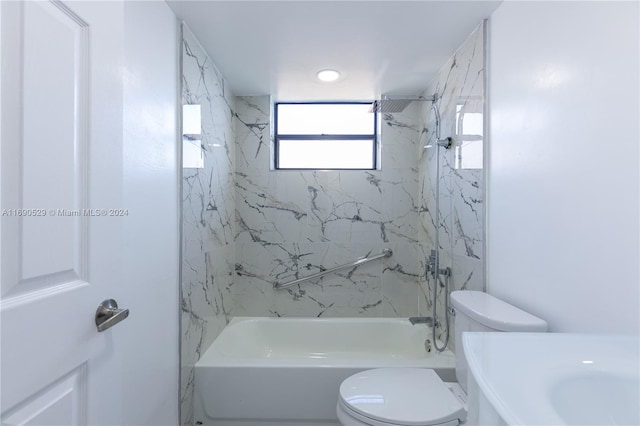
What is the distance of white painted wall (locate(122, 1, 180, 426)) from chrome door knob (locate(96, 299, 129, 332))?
0.33m

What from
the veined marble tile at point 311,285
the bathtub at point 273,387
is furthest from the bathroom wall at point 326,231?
the bathtub at point 273,387

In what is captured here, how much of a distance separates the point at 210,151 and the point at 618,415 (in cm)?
210

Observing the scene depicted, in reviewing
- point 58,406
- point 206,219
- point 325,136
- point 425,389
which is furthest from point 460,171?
point 58,406

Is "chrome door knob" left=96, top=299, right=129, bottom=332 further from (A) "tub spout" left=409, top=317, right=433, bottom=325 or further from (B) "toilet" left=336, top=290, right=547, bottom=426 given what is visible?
(A) "tub spout" left=409, top=317, right=433, bottom=325

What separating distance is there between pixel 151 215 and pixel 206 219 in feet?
2.12

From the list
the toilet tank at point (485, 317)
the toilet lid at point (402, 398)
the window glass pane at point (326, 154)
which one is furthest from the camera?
the window glass pane at point (326, 154)

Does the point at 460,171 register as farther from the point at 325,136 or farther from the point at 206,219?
the point at 206,219

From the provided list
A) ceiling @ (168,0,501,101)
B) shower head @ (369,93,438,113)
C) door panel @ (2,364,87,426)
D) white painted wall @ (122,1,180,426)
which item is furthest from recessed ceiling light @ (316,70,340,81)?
door panel @ (2,364,87,426)

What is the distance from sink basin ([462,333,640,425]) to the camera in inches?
19.0

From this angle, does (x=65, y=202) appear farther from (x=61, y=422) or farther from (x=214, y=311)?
(x=214, y=311)

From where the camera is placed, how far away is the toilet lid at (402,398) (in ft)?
3.88

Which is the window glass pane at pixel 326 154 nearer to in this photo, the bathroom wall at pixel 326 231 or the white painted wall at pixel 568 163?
the bathroom wall at pixel 326 231

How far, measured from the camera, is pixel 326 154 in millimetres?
2764

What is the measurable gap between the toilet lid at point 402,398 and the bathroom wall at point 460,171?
547 millimetres
